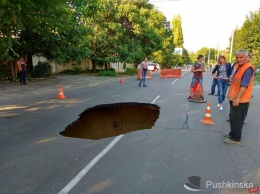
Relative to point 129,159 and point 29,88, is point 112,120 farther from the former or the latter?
point 29,88

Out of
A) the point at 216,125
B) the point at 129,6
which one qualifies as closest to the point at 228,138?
the point at 216,125

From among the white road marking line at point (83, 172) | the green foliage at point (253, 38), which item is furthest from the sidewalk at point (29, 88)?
the green foliage at point (253, 38)

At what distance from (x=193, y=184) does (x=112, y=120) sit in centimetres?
Result: 391

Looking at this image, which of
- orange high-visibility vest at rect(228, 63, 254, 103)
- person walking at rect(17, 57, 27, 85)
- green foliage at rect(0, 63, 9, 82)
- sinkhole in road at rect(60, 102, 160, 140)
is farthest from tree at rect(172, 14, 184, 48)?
orange high-visibility vest at rect(228, 63, 254, 103)

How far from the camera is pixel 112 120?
6961 millimetres

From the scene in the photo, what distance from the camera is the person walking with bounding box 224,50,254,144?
464cm

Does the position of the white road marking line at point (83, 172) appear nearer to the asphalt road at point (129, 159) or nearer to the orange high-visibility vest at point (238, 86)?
the asphalt road at point (129, 159)

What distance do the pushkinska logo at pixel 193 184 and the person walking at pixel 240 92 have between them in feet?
6.04

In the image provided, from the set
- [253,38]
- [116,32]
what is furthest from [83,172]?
[253,38]

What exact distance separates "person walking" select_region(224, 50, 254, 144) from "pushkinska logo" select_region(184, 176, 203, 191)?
184 centimetres

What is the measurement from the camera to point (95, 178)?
3.43 metres

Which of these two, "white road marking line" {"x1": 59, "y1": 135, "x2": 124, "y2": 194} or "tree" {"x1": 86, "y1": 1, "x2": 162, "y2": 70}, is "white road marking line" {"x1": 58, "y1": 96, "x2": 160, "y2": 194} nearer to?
"white road marking line" {"x1": 59, "y1": 135, "x2": 124, "y2": 194}

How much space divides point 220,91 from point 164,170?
5.80 m

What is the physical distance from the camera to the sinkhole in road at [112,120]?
5724mm
